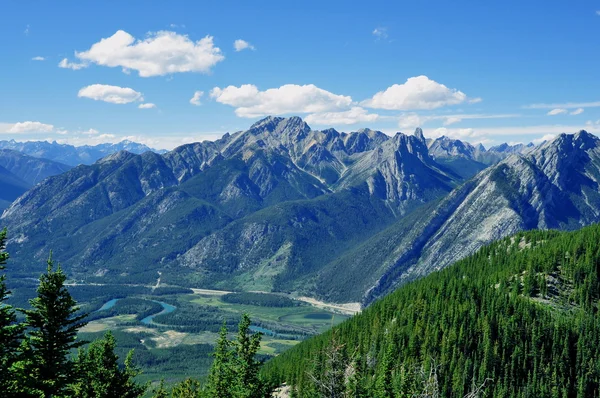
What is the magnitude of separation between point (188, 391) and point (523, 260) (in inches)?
5922

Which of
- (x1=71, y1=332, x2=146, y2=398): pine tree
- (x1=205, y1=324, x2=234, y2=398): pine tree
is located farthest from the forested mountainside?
(x1=71, y1=332, x2=146, y2=398): pine tree

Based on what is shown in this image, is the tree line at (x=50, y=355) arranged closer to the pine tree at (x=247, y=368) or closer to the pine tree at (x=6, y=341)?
the pine tree at (x=6, y=341)

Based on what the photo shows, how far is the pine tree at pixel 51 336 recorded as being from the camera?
39844mm

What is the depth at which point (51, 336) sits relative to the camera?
41.4 m

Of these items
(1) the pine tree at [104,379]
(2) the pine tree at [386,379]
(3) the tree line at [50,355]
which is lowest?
(2) the pine tree at [386,379]

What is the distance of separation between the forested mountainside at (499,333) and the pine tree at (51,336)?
7913 centimetres

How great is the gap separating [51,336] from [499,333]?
14046 centimetres

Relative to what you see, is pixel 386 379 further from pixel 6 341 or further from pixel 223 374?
pixel 6 341

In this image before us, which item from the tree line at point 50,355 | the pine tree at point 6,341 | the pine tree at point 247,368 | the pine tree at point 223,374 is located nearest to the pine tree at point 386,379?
the pine tree at point 247,368

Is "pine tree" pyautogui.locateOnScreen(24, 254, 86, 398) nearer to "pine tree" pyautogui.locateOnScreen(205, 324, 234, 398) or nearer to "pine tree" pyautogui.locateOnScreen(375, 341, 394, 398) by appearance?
"pine tree" pyautogui.locateOnScreen(205, 324, 234, 398)

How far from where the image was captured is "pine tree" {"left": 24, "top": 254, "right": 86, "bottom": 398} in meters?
39.8

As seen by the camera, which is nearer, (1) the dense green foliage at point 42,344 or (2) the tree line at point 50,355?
(1) the dense green foliage at point 42,344

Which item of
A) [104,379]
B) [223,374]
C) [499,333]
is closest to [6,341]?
[104,379]

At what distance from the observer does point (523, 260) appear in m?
197
